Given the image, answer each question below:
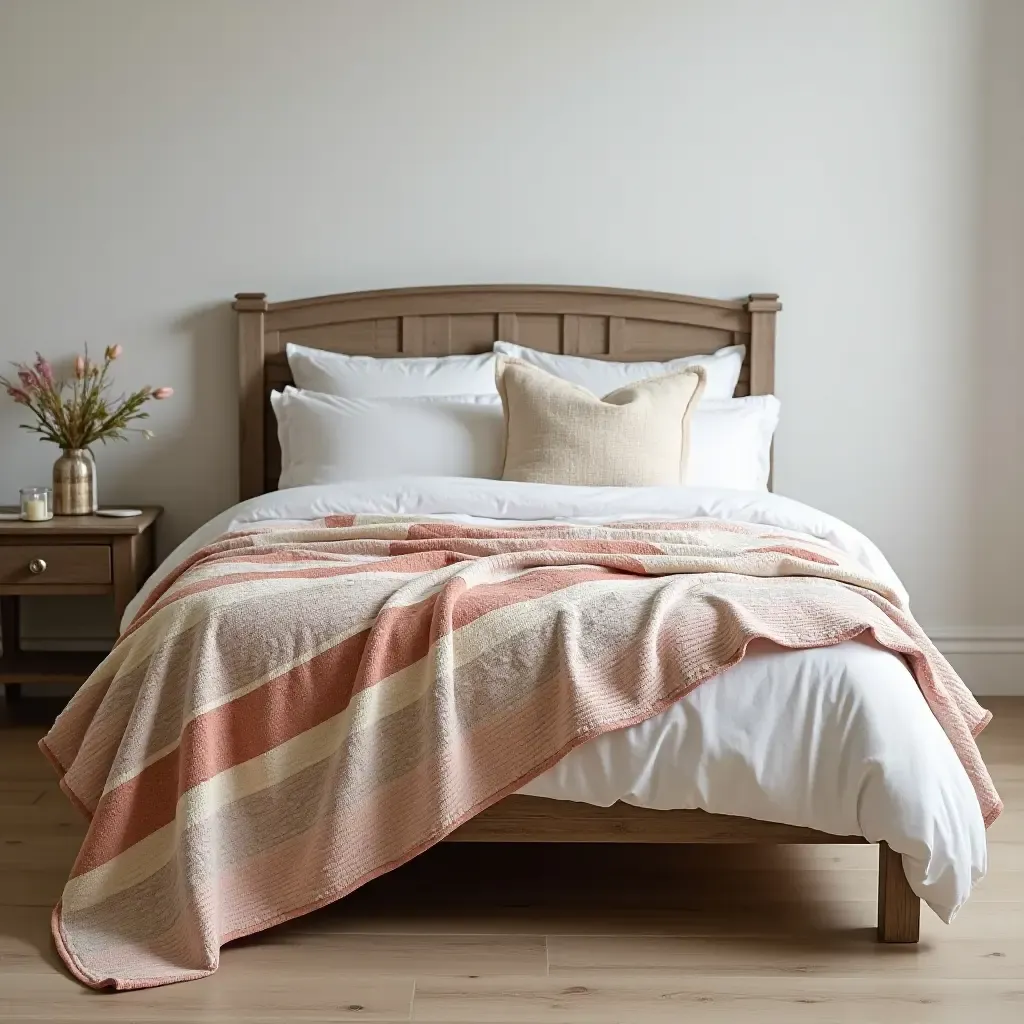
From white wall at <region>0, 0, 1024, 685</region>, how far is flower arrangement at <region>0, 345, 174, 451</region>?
8 cm

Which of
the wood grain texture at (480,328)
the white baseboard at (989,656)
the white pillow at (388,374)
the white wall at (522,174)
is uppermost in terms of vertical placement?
the white wall at (522,174)

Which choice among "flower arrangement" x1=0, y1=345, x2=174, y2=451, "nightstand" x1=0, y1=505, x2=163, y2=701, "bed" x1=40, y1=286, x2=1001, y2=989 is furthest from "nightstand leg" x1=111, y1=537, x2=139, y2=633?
"bed" x1=40, y1=286, x2=1001, y2=989

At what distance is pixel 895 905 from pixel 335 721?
1.05 meters

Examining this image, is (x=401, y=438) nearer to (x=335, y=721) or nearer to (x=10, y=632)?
(x=10, y=632)

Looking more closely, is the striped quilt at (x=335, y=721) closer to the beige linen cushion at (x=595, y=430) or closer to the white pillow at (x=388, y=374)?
the beige linen cushion at (x=595, y=430)

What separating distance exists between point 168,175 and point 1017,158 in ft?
8.79

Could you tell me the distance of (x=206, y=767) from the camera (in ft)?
7.24

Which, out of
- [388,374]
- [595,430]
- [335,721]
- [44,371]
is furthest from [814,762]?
[44,371]

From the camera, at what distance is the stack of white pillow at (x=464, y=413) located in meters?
3.65

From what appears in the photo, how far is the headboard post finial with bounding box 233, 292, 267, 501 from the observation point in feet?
13.3

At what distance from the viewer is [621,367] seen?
3943mm

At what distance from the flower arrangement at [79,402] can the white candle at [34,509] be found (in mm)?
215

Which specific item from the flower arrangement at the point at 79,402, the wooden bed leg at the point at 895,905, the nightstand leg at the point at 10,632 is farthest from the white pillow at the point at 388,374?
the wooden bed leg at the point at 895,905

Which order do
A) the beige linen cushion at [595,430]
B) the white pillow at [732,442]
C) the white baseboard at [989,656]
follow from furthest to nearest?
the white baseboard at [989,656] → the white pillow at [732,442] → the beige linen cushion at [595,430]
